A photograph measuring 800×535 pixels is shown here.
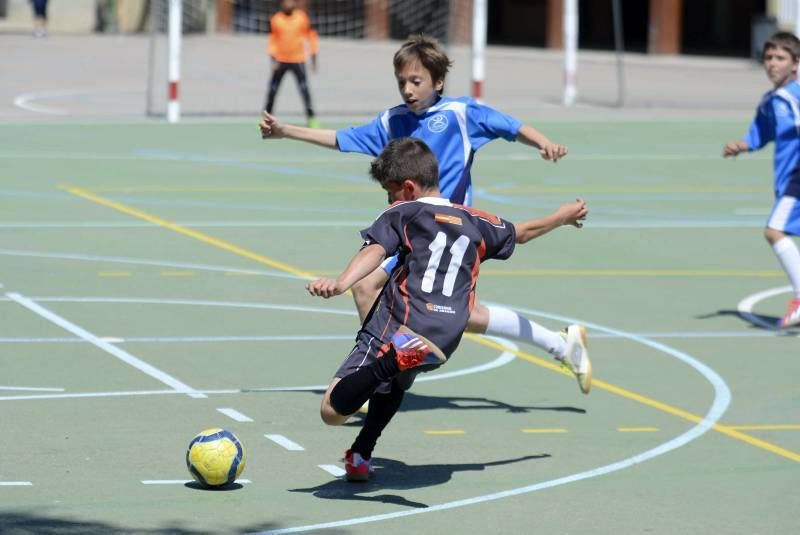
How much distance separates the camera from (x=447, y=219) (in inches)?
300

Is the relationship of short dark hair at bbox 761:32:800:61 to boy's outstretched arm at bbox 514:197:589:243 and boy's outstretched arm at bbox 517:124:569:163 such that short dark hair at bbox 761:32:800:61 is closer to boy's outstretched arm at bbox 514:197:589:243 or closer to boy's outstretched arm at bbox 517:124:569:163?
boy's outstretched arm at bbox 517:124:569:163

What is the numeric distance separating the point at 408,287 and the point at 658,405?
2541mm

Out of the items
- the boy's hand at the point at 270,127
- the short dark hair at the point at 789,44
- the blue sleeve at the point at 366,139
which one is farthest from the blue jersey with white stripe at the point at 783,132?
the boy's hand at the point at 270,127

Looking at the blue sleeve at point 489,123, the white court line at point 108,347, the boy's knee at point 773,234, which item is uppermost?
the blue sleeve at point 489,123

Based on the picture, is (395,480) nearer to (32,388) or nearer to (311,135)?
(311,135)

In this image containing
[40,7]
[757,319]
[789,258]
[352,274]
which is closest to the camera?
[352,274]

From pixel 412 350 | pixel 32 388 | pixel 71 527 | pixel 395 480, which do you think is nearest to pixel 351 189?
pixel 32 388

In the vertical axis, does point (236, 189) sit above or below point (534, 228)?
below

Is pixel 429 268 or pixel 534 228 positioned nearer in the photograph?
pixel 429 268

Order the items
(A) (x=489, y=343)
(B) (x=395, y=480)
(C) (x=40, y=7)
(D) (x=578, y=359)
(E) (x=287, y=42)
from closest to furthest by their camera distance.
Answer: (B) (x=395, y=480) < (D) (x=578, y=359) < (A) (x=489, y=343) < (E) (x=287, y=42) < (C) (x=40, y=7)

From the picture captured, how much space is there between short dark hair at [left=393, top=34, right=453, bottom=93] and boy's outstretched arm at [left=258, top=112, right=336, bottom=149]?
561 mm

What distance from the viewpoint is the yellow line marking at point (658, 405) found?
860cm

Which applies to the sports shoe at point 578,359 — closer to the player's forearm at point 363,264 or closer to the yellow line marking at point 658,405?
the yellow line marking at point 658,405

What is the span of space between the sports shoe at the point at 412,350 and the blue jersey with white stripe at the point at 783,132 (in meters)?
5.37
